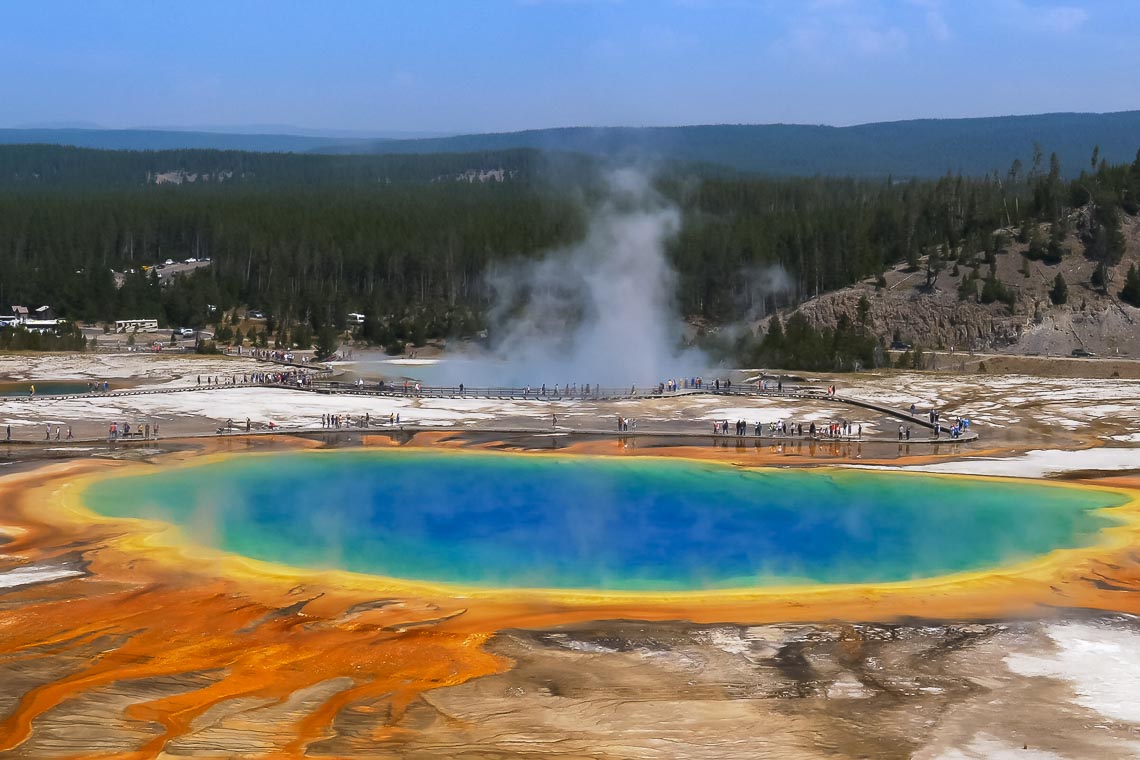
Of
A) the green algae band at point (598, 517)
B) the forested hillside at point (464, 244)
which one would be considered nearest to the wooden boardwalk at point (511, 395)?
the green algae band at point (598, 517)

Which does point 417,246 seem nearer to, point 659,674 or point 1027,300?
point 1027,300

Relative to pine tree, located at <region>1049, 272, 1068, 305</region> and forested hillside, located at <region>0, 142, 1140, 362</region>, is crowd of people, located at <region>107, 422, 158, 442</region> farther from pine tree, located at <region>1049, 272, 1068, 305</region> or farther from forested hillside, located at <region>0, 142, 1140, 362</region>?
pine tree, located at <region>1049, 272, 1068, 305</region>

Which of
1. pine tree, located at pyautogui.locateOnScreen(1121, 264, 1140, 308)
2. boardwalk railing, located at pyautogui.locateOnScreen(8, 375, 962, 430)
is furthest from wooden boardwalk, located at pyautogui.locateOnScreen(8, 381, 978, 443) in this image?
pine tree, located at pyautogui.locateOnScreen(1121, 264, 1140, 308)

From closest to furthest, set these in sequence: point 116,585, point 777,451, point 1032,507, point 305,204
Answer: point 116,585, point 1032,507, point 777,451, point 305,204

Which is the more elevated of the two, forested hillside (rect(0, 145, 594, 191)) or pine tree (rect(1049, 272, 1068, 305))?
forested hillside (rect(0, 145, 594, 191))

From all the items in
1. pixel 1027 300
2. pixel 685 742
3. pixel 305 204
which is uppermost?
pixel 305 204

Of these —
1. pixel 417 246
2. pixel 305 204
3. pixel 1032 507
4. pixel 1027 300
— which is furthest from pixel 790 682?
pixel 305 204

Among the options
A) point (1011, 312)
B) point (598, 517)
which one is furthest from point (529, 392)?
point (1011, 312)
